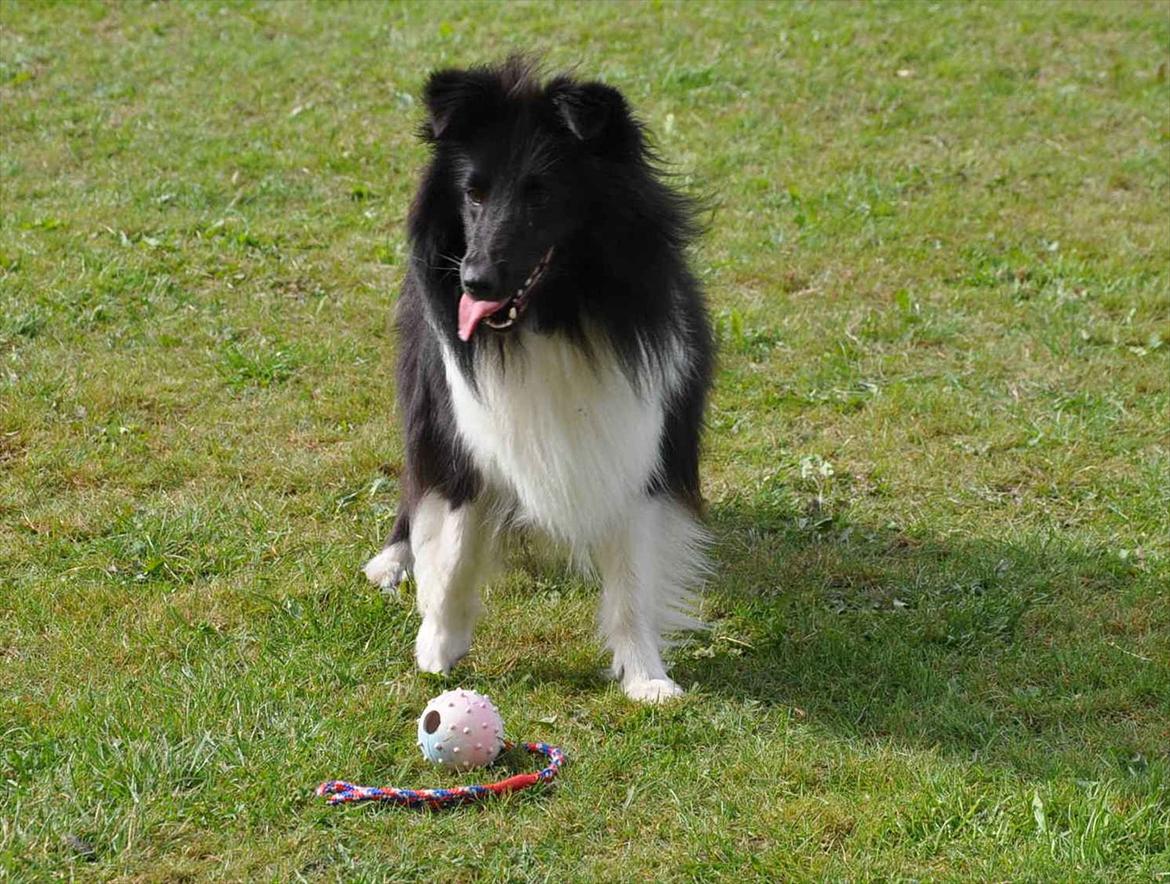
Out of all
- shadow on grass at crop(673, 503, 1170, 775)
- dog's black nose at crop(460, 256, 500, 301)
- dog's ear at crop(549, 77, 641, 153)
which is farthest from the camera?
shadow on grass at crop(673, 503, 1170, 775)

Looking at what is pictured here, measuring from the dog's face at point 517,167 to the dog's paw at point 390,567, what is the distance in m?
1.19

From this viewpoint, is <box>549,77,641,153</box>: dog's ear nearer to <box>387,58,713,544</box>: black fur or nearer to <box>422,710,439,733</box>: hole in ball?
<box>387,58,713,544</box>: black fur

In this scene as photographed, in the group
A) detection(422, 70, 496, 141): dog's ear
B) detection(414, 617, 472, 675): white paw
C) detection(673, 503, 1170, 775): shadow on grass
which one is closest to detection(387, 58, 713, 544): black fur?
detection(422, 70, 496, 141): dog's ear

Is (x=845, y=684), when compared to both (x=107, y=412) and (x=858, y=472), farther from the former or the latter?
(x=107, y=412)

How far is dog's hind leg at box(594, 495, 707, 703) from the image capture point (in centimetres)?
415

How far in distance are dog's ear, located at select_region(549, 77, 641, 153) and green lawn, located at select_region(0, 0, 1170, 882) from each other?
1.80ft

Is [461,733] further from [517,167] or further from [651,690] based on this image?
[517,167]

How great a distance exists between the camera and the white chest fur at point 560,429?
12.6 ft

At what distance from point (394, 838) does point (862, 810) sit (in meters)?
1.15

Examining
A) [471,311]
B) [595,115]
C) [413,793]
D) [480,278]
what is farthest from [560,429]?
[413,793]

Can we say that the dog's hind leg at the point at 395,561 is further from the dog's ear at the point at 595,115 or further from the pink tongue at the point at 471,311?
the dog's ear at the point at 595,115

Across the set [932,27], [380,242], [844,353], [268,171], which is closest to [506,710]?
[844,353]

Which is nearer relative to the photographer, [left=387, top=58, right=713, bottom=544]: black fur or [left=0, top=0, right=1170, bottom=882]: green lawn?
[left=0, top=0, right=1170, bottom=882]: green lawn

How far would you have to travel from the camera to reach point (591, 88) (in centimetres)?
362
